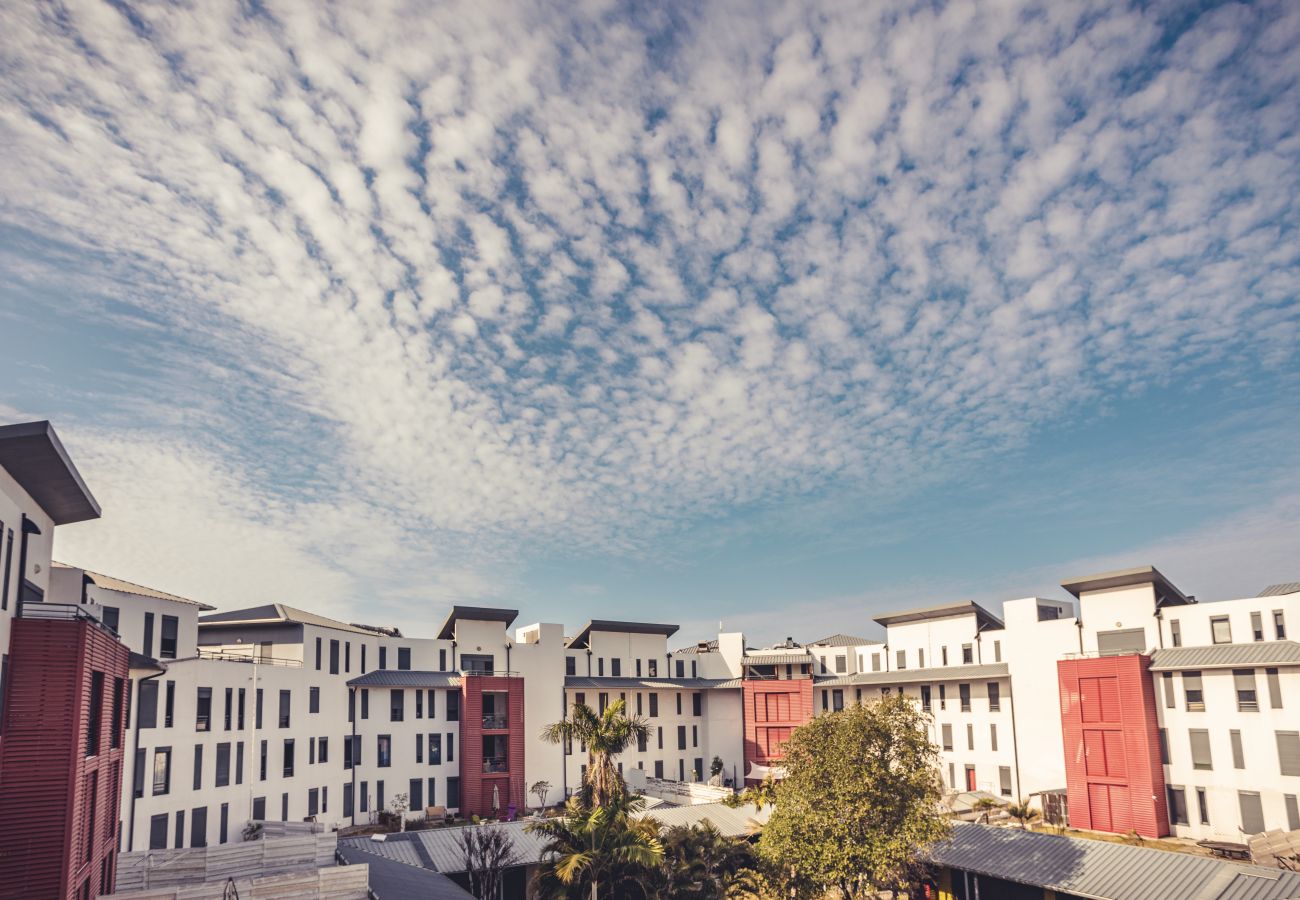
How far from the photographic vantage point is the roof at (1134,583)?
59.4 m

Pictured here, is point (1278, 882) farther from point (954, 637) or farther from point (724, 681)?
point (724, 681)

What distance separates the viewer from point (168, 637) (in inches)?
1951

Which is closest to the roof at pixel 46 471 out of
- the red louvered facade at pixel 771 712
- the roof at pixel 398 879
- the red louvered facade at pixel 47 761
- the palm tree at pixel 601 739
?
the red louvered facade at pixel 47 761

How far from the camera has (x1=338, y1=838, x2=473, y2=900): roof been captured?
1219 inches

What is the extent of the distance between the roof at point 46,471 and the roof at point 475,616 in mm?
41710

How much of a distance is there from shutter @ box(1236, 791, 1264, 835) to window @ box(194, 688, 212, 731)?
6062 cm

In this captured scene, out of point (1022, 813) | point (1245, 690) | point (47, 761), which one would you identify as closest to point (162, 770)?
point (47, 761)

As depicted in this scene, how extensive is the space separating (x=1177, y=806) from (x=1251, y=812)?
443 centimetres

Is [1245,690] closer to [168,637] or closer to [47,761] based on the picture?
[47,761]

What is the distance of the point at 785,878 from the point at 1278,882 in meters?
18.4

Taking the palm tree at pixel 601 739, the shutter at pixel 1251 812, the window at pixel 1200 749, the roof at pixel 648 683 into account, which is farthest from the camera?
the roof at pixel 648 683

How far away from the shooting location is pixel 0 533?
936 inches

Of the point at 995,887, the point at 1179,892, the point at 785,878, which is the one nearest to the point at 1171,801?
the point at 995,887

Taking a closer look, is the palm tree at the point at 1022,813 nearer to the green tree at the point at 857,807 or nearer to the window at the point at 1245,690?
the window at the point at 1245,690
